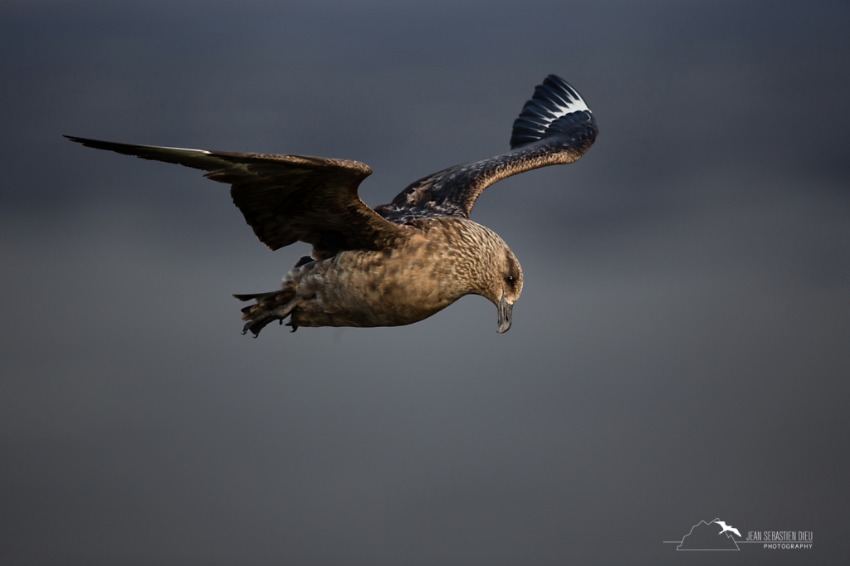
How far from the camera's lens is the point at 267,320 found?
13.0 metres

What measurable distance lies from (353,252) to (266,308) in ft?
4.27

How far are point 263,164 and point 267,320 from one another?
267 centimetres

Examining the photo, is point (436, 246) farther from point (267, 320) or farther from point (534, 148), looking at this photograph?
point (534, 148)

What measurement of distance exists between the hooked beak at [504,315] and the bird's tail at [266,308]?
87.1 inches

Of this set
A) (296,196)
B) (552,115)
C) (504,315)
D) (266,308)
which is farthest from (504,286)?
(552,115)

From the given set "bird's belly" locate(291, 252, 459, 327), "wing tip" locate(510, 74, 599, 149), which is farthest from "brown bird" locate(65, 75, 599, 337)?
"wing tip" locate(510, 74, 599, 149)

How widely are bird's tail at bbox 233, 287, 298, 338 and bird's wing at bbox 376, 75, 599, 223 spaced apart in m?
1.41

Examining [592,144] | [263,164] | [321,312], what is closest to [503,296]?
[321,312]

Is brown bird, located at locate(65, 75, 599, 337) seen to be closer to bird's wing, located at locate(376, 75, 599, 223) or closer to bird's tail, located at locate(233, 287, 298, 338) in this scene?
bird's tail, located at locate(233, 287, 298, 338)

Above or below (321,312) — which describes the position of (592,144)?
above

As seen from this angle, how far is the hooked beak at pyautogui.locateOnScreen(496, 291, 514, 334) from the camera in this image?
12.0 metres

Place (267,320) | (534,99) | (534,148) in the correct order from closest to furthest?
(267,320) < (534,148) < (534,99)

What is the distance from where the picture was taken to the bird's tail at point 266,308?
12.8m

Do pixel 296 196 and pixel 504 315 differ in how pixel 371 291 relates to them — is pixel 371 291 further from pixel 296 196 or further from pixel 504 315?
pixel 504 315
